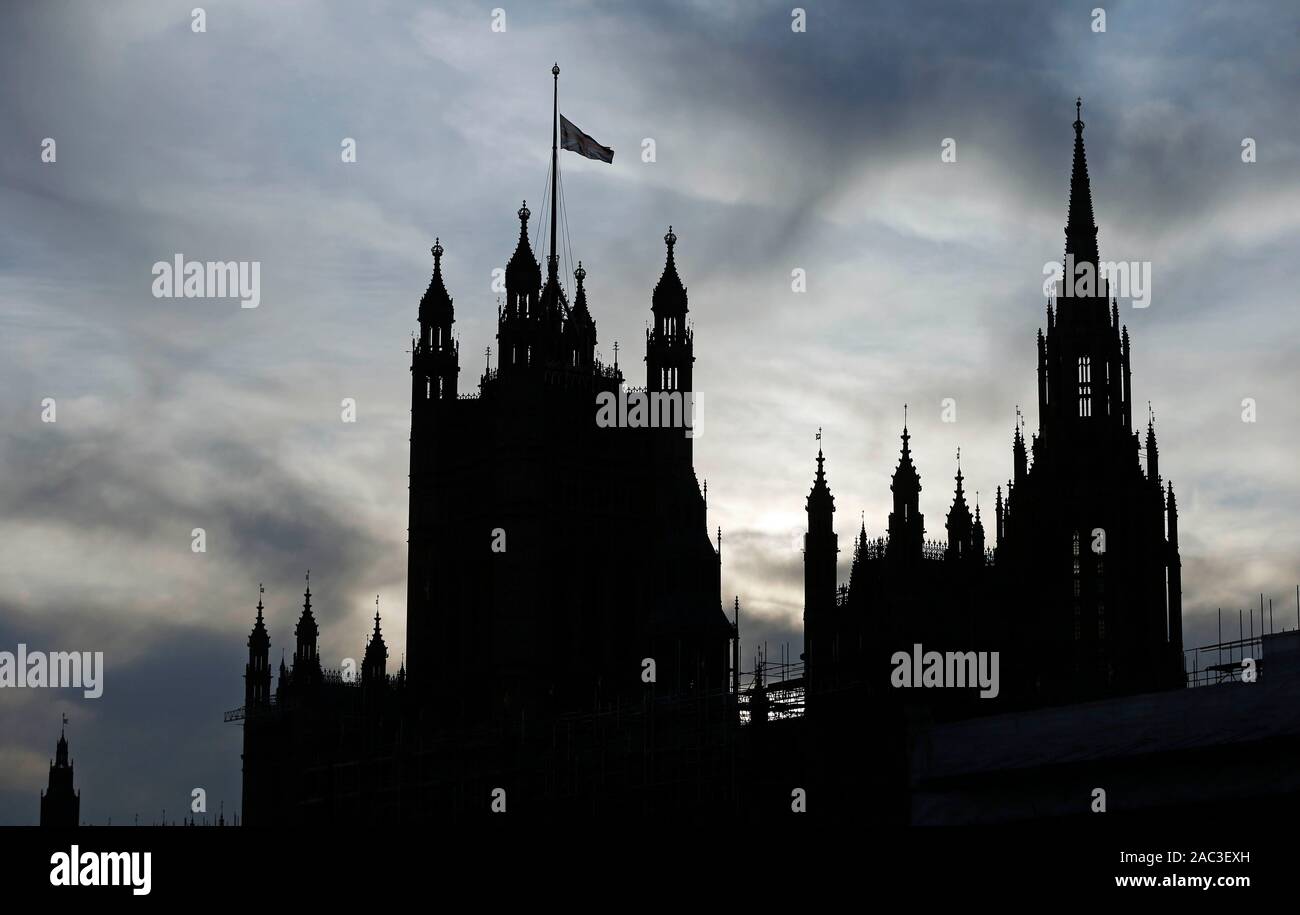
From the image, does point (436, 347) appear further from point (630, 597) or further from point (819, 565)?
point (819, 565)

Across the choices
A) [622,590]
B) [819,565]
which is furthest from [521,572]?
[819,565]

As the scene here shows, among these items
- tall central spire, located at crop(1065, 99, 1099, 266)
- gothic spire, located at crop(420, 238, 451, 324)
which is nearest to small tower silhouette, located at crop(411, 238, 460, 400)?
gothic spire, located at crop(420, 238, 451, 324)

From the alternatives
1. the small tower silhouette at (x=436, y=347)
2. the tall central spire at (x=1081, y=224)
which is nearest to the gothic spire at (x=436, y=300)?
the small tower silhouette at (x=436, y=347)

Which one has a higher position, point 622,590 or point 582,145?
point 582,145

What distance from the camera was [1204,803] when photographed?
73938mm

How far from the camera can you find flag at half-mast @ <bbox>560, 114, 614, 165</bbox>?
12888cm

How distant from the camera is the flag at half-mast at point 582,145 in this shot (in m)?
129

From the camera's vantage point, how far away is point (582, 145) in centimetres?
12888
